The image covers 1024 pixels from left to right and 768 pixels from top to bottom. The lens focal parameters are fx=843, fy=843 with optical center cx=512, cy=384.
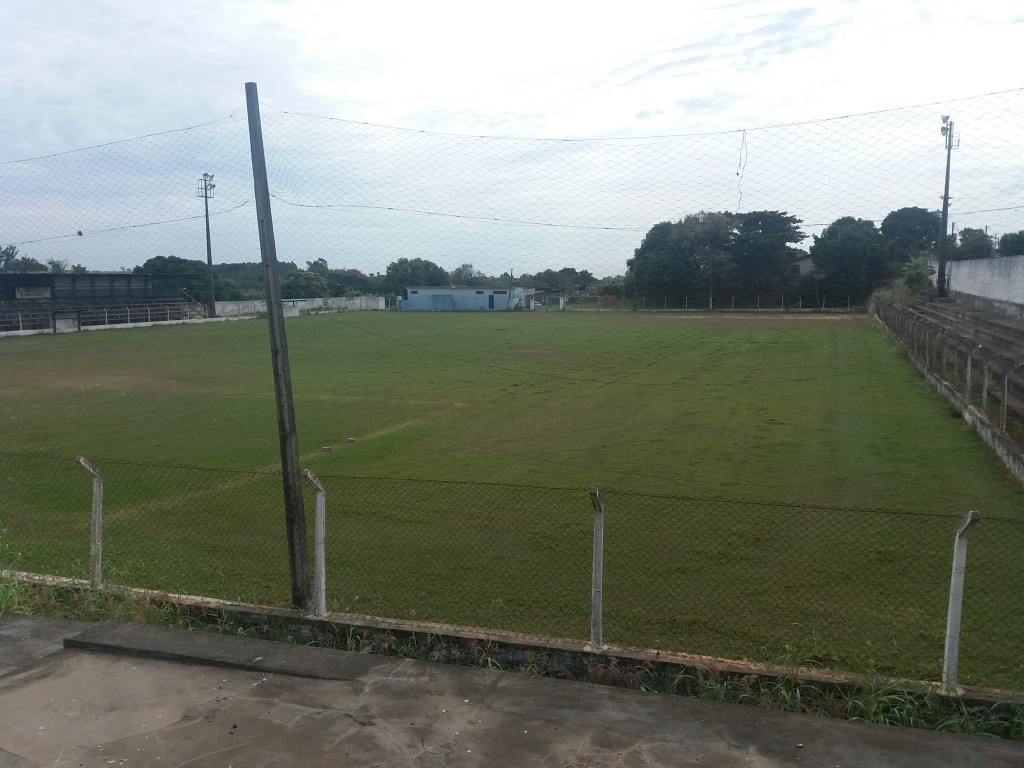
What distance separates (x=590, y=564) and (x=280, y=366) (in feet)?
11.5

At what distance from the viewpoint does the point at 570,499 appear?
1065 cm

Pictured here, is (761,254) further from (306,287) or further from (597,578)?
(597,578)

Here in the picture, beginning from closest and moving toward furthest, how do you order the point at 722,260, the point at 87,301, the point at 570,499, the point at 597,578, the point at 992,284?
the point at 597,578 < the point at 570,499 < the point at 992,284 < the point at 87,301 < the point at 722,260

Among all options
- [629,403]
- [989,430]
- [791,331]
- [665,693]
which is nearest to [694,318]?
[791,331]

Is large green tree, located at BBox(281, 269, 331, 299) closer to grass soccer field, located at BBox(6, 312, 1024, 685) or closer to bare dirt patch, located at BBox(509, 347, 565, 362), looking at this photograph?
bare dirt patch, located at BBox(509, 347, 565, 362)

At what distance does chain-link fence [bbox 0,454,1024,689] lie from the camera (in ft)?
21.4

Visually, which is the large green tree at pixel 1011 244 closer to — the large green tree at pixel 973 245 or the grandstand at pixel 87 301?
the large green tree at pixel 973 245

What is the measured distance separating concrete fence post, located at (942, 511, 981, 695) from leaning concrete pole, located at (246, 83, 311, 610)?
450 cm

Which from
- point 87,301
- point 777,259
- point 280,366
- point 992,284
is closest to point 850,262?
point 777,259

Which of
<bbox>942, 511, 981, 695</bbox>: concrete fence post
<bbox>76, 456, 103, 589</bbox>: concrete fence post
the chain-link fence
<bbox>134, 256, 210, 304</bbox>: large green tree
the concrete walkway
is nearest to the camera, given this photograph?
the concrete walkway

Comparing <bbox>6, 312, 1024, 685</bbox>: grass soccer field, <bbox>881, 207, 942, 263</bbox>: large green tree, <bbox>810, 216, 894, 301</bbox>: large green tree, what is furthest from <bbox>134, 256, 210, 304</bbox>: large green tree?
<bbox>881, 207, 942, 263</bbox>: large green tree

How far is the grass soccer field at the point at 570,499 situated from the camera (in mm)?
6996

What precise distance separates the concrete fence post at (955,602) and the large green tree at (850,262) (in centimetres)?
6940

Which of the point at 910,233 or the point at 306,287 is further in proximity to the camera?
the point at 910,233
